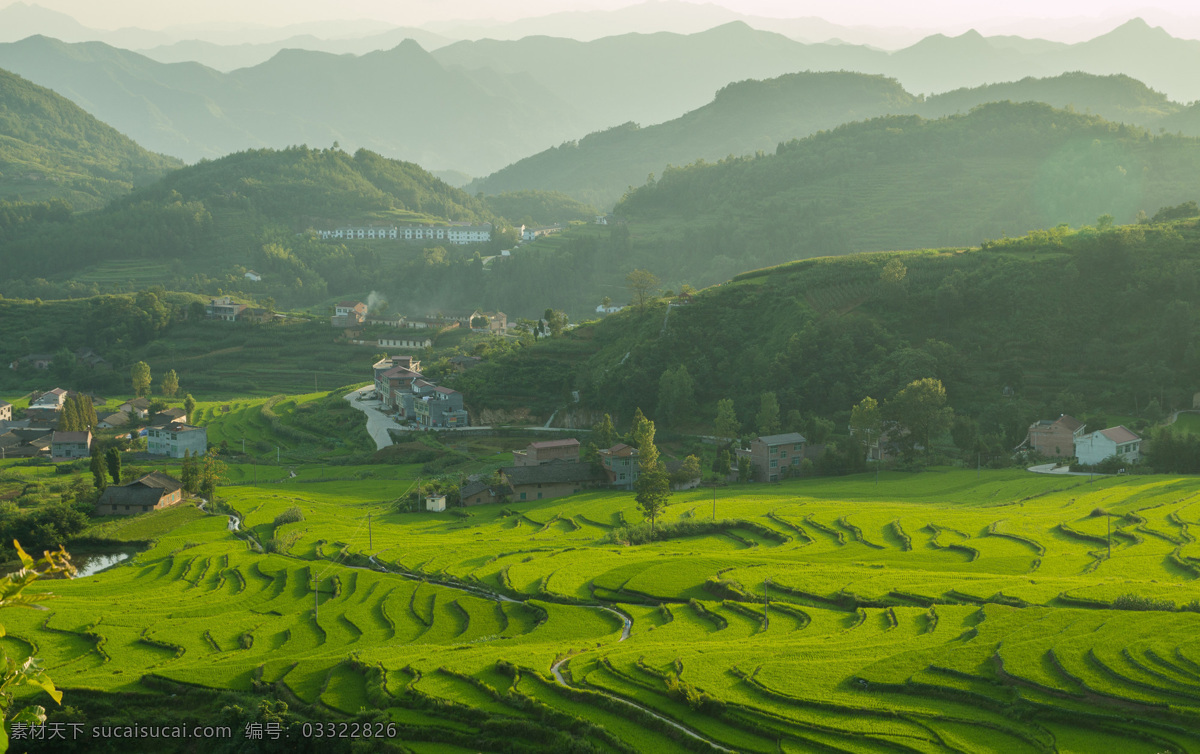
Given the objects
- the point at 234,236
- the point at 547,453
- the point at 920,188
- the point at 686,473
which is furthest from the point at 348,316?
the point at 920,188

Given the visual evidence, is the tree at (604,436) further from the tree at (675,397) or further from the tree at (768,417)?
the tree at (768,417)

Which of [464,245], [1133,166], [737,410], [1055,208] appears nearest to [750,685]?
[737,410]

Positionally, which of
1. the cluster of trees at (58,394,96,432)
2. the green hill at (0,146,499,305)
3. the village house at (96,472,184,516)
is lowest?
the village house at (96,472,184,516)

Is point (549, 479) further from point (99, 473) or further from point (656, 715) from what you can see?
point (656, 715)

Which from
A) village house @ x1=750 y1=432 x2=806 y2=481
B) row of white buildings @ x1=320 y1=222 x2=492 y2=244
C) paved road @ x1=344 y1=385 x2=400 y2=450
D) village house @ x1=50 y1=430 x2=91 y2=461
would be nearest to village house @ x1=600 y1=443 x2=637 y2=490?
village house @ x1=750 y1=432 x2=806 y2=481

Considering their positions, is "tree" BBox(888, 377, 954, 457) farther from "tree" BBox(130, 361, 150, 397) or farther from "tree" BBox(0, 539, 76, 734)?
"tree" BBox(130, 361, 150, 397)
